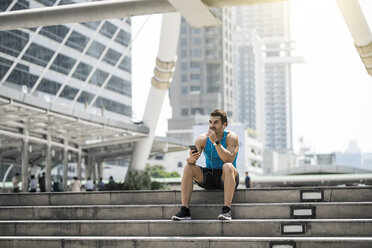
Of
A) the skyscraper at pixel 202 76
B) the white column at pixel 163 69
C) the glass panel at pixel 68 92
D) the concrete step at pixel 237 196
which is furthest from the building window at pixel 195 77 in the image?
the concrete step at pixel 237 196

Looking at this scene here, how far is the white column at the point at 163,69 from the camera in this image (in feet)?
77.8

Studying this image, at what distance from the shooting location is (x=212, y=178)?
7.46 m

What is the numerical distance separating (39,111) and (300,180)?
29.5 meters

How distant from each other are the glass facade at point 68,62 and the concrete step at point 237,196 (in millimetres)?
9559

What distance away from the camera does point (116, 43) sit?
64.3 meters

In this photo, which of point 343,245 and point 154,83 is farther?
point 154,83

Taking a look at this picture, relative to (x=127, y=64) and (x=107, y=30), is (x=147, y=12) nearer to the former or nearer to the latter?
(x=107, y=30)

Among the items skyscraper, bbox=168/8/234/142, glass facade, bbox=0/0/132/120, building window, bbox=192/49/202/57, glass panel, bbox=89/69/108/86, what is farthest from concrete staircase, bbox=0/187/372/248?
building window, bbox=192/49/202/57

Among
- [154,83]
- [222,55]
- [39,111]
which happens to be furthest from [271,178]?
[222,55]

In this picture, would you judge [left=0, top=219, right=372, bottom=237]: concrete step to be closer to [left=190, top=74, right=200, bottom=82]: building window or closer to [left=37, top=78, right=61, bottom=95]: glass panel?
[left=37, top=78, right=61, bottom=95]: glass panel

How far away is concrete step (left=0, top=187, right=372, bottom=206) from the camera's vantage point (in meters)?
7.31

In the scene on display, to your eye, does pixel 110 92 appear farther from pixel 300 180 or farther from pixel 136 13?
pixel 136 13

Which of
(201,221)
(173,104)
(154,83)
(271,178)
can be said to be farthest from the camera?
(173,104)

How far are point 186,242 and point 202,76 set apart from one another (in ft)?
405
